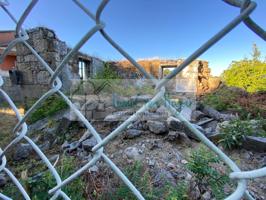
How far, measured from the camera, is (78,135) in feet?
8.15

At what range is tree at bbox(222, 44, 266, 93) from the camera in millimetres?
5961

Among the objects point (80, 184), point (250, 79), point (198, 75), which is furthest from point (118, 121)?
point (250, 79)

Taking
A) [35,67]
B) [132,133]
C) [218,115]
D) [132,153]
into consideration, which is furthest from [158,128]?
[35,67]

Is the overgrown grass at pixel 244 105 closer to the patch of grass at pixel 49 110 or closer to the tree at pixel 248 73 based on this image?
the tree at pixel 248 73

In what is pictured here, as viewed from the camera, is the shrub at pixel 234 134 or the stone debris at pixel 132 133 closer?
the shrub at pixel 234 134

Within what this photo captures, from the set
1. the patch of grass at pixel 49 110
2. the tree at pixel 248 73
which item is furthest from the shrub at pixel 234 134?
the tree at pixel 248 73

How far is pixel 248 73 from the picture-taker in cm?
624

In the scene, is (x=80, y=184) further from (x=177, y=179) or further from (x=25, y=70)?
(x=25, y=70)

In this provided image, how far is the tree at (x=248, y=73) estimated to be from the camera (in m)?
5.96

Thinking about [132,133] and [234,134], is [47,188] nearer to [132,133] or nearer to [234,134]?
[132,133]

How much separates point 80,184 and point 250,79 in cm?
663

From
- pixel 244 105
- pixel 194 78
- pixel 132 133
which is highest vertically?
pixel 194 78

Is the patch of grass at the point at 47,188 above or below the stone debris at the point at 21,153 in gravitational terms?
above

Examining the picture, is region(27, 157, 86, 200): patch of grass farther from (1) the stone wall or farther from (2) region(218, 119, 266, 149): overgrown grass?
(1) the stone wall
